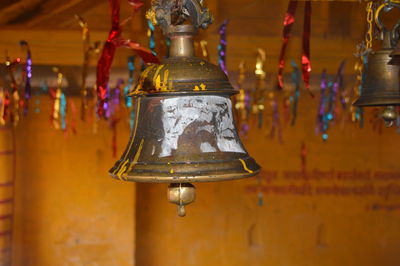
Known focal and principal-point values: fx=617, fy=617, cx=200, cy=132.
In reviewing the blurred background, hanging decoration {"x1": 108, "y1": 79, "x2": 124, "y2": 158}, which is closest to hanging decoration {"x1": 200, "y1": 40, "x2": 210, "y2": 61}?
the blurred background

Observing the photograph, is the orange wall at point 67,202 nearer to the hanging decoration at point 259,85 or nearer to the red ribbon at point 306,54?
the hanging decoration at point 259,85

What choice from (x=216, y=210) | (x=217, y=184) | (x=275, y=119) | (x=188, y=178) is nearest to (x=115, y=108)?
(x=217, y=184)

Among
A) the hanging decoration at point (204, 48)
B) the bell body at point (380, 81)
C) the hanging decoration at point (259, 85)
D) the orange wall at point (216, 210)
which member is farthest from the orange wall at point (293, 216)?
the bell body at point (380, 81)

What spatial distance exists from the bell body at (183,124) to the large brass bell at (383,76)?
725mm

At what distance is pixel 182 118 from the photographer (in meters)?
1.51

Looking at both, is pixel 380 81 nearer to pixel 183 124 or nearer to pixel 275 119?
pixel 183 124

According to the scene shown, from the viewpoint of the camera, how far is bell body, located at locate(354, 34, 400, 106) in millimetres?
2084

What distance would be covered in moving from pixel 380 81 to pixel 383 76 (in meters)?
0.02

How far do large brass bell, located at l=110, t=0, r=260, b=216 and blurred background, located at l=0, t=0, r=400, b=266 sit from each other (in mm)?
1806

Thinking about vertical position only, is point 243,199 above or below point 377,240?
above

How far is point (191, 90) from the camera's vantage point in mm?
1483

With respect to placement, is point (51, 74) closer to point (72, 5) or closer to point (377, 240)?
point (72, 5)

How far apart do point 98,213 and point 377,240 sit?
205cm

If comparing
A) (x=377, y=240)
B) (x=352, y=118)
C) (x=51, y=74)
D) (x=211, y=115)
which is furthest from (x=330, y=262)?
(x=211, y=115)
